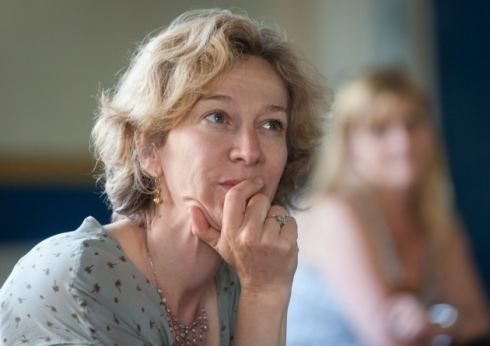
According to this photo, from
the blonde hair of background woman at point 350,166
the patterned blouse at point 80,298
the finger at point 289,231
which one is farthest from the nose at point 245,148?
the blonde hair of background woman at point 350,166

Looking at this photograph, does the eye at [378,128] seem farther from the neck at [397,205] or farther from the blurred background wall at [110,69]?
the blurred background wall at [110,69]

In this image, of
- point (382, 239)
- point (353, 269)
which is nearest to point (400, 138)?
point (382, 239)

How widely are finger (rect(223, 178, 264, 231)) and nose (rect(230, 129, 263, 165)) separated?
0.11 feet

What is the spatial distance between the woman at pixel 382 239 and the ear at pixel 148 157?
1.27 m

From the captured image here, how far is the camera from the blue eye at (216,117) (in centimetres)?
142

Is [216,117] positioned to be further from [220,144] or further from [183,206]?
[183,206]

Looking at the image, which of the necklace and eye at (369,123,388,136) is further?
eye at (369,123,388,136)

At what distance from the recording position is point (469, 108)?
4.69 m

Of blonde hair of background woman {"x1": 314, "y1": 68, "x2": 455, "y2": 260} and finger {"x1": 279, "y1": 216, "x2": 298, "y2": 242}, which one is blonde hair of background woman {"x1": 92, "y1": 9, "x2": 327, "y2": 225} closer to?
finger {"x1": 279, "y1": 216, "x2": 298, "y2": 242}

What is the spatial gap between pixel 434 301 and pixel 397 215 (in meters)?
0.27

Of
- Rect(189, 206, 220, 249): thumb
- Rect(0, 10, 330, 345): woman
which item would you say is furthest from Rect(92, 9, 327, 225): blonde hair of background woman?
Rect(189, 206, 220, 249): thumb

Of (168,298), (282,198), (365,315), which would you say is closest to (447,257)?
(365,315)

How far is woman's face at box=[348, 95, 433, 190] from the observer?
9.74ft

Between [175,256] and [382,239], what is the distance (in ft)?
4.90
